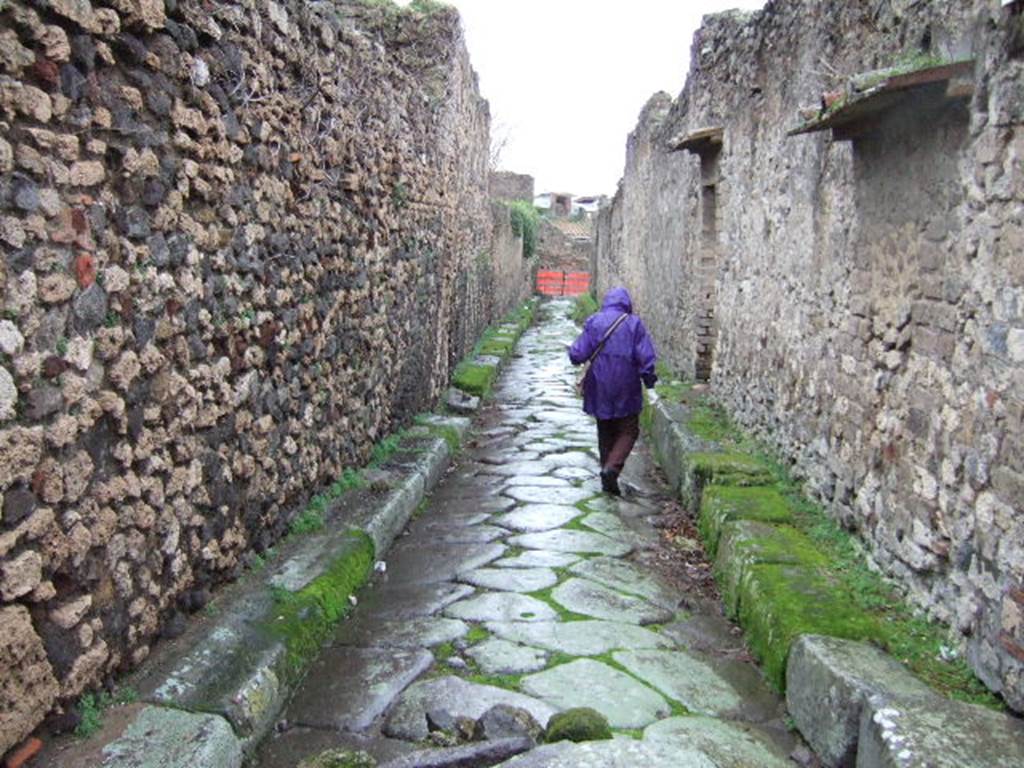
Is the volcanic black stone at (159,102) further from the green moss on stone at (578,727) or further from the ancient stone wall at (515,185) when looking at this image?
the ancient stone wall at (515,185)

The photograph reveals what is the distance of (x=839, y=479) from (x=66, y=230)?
3647mm

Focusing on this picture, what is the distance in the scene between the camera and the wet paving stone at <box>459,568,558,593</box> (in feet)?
15.7

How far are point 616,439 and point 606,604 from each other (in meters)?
2.45

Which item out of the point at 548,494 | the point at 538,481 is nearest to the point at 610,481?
the point at 548,494

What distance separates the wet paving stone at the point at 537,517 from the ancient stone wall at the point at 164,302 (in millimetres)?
1036

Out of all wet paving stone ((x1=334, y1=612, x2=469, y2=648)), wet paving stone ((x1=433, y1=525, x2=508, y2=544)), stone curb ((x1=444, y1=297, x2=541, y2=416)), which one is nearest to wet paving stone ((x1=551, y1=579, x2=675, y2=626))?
wet paving stone ((x1=334, y1=612, x2=469, y2=648))

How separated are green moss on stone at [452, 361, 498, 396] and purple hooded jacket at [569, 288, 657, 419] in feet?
10.3

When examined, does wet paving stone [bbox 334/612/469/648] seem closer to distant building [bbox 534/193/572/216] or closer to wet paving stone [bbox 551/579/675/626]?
wet paving stone [bbox 551/579/675/626]

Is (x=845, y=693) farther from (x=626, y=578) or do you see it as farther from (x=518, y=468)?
A: (x=518, y=468)

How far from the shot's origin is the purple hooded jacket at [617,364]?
22.4 feet

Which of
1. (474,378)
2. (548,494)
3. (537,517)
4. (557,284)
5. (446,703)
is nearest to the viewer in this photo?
(446,703)

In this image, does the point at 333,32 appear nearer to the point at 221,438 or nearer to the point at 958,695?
the point at 221,438

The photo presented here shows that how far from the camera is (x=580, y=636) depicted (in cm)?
417

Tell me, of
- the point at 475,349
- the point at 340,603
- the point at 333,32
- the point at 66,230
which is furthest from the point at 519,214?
the point at 66,230
